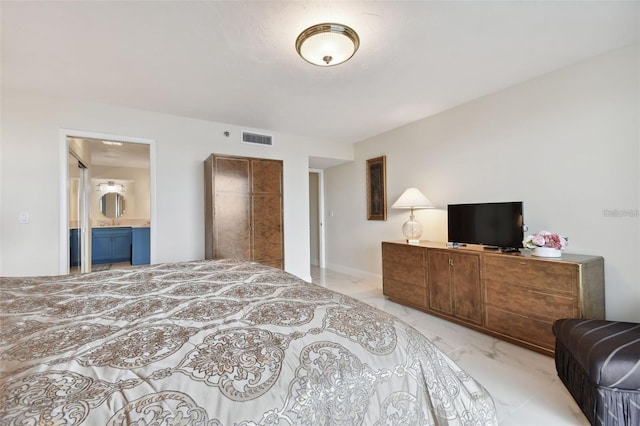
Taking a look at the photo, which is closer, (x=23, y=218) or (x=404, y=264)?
(x=23, y=218)

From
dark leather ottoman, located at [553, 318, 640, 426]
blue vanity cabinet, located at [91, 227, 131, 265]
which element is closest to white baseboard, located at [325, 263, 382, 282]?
dark leather ottoman, located at [553, 318, 640, 426]

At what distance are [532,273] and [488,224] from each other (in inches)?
26.5

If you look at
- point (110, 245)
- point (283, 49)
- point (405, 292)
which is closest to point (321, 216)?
point (405, 292)

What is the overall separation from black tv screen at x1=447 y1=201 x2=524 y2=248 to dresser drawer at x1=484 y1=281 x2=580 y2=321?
450mm

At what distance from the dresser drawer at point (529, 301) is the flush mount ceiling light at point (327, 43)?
7.86 ft

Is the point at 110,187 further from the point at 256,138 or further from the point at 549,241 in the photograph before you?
the point at 549,241

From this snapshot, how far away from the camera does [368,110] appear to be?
139 inches

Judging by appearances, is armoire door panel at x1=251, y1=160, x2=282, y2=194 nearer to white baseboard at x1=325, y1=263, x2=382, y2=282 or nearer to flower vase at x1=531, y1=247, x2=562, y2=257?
white baseboard at x1=325, y1=263, x2=382, y2=282

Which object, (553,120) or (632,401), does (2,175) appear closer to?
(632,401)

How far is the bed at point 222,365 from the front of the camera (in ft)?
2.12

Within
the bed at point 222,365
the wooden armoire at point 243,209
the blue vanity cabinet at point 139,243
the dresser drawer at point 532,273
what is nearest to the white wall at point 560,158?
the dresser drawer at point 532,273

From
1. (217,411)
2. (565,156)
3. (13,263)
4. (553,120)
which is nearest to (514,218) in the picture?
(565,156)

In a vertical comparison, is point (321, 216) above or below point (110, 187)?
below

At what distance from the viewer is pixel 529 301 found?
91.5 inches
